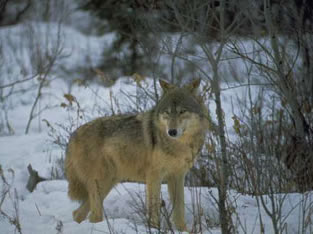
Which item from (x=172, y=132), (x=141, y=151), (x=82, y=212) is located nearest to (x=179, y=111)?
(x=172, y=132)

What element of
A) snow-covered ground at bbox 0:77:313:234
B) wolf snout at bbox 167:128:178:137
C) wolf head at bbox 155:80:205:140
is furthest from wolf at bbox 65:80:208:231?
snow-covered ground at bbox 0:77:313:234

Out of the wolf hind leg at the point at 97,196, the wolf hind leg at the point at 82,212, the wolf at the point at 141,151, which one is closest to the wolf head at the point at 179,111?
the wolf at the point at 141,151

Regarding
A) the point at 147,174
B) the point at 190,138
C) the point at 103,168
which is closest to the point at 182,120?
the point at 190,138

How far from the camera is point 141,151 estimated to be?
514 cm

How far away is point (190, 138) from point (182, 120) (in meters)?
0.33

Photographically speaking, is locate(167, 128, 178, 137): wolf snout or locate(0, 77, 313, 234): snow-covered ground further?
locate(167, 128, 178, 137): wolf snout

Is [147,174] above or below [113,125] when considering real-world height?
below

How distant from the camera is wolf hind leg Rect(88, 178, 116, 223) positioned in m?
5.07

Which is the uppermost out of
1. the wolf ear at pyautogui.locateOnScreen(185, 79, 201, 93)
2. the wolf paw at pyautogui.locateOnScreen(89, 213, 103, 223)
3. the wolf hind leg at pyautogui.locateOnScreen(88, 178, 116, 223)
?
the wolf ear at pyautogui.locateOnScreen(185, 79, 201, 93)

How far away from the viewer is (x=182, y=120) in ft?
16.1

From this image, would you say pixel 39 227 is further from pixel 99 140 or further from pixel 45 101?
pixel 45 101

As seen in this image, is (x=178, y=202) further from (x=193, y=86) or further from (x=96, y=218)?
(x=193, y=86)

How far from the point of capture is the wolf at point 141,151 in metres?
4.98

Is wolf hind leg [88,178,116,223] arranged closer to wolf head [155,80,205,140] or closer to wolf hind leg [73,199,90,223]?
wolf hind leg [73,199,90,223]
